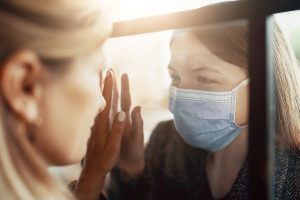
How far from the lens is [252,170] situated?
138 cm

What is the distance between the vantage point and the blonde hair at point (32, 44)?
1618 millimetres

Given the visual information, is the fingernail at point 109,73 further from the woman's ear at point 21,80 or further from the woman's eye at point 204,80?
the woman's eye at point 204,80

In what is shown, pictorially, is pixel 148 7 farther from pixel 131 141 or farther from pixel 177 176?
pixel 177 176

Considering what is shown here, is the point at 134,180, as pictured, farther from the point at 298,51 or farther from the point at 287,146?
the point at 298,51

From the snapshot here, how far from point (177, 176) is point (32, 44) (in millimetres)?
727

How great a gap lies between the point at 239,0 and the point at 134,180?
0.81 meters

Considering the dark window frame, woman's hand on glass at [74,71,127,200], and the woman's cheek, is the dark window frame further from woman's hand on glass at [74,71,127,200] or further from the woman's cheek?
woman's hand on glass at [74,71,127,200]

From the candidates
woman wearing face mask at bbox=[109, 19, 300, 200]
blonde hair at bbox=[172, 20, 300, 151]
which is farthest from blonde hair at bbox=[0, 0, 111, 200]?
blonde hair at bbox=[172, 20, 300, 151]

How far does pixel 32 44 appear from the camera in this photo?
64.2 inches

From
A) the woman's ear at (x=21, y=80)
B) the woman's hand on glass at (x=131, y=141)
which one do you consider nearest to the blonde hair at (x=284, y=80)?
the woman's hand on glass at (x=131, y=141)

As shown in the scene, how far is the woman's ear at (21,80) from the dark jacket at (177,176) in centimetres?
45

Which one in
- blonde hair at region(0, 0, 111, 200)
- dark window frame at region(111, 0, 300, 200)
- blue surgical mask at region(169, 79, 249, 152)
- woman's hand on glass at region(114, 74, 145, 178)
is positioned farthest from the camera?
woman's hand on glass at region(114, 74, 145, 178)

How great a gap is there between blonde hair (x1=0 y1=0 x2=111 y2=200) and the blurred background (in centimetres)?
13

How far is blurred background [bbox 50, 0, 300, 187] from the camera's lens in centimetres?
164
